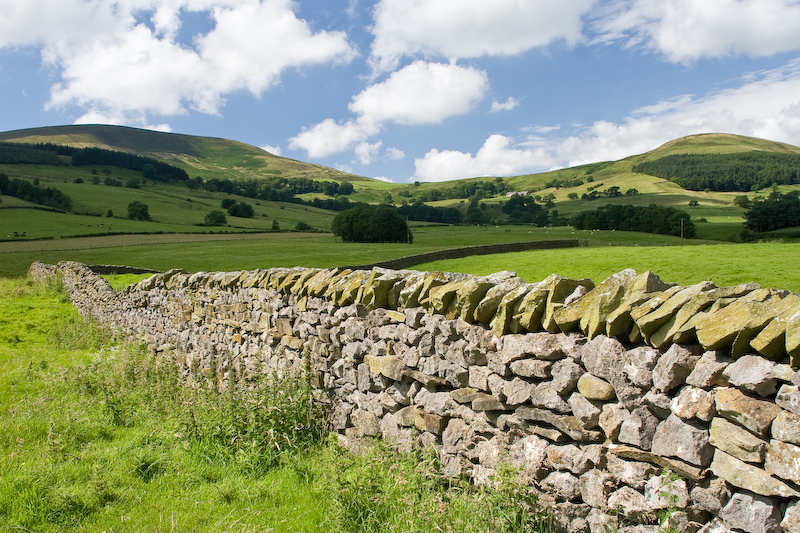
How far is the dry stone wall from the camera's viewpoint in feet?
8.85

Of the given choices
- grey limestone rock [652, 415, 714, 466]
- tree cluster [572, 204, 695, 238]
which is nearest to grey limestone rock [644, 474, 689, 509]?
grey limestone rock [652, 415, 714, 466]

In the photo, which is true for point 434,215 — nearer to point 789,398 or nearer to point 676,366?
point 676,366

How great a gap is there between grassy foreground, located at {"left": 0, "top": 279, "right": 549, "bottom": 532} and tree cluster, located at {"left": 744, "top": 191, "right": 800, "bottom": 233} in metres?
75.5

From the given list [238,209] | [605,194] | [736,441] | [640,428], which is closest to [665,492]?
[640,428]

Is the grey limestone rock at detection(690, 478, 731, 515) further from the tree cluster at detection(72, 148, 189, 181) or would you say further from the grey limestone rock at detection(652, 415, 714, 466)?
the tree cluster at detection(72, 148, 189, 181)

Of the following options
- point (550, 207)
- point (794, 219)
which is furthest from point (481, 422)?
point (550, 207)

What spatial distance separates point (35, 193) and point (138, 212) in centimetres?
2055

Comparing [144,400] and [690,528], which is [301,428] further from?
[690,528]

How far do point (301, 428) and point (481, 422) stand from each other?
238 centimetres

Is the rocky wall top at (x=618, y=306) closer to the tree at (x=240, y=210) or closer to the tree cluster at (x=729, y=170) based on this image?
the tree at (x=240, y=210)

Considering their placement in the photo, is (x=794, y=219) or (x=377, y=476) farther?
(x=794, y=219)

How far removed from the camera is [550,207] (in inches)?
5364

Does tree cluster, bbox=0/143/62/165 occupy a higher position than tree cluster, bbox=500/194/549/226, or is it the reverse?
tree cluster, bbox=0/143/62/165

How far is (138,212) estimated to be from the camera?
318 ft
